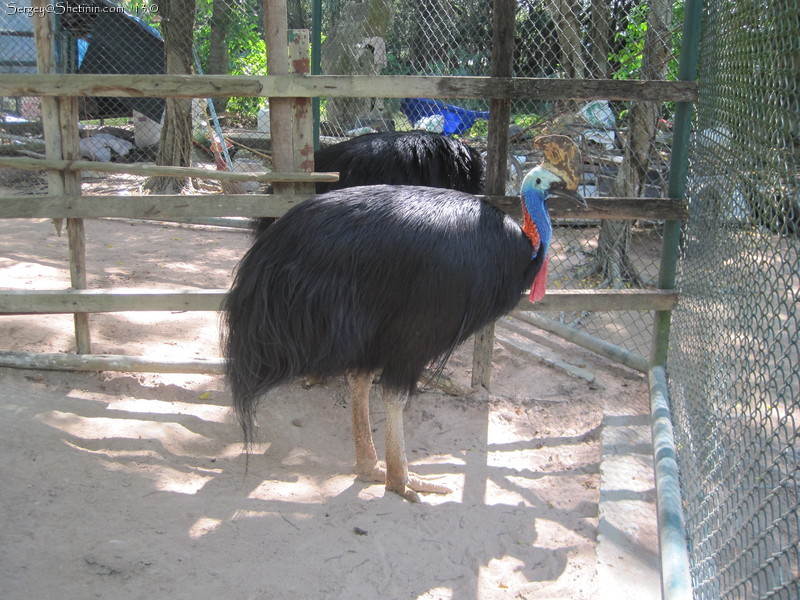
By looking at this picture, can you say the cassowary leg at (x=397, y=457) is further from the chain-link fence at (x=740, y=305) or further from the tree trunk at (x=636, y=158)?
the tree trunk at (x=636, y=158)

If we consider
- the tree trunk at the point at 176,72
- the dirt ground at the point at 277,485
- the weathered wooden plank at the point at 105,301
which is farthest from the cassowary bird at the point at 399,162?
the tree trunk at the point at 176,72

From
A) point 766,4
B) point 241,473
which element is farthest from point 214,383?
point 766,4

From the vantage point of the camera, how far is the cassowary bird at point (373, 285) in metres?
2.88

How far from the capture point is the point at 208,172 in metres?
3.69

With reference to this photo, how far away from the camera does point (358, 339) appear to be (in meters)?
2.92

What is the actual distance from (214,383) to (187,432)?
475 millimetres

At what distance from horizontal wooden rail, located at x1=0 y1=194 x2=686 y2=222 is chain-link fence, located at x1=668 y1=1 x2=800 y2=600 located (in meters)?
0.55

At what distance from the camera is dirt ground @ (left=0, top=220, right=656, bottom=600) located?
268cm

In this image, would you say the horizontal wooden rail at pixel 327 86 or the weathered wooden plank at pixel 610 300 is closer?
the horizontal wooden rail at pixel 327 86

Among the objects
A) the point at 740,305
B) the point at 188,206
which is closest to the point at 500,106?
the point at 188,206

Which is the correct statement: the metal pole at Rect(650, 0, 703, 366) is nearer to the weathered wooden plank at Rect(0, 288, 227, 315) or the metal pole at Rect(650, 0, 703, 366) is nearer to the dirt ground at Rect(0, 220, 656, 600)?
the dirt ground at Rect(0, 220, 656, 600)

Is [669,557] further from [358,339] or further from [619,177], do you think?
[619,177]

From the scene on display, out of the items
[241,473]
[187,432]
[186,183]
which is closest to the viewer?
[241,473]

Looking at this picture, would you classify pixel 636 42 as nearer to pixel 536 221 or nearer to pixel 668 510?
pixel 536 221
